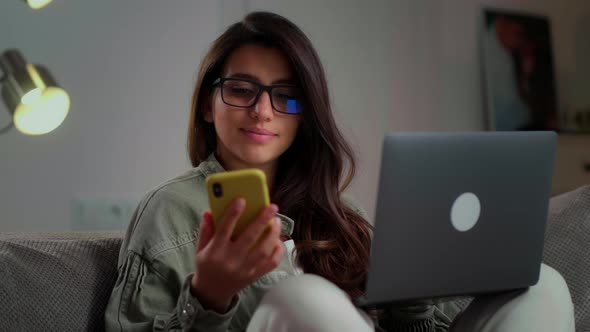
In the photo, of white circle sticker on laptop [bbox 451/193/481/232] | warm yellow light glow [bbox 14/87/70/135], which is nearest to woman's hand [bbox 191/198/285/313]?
white circle sticker on laptop [bbox 451/193/481/232]

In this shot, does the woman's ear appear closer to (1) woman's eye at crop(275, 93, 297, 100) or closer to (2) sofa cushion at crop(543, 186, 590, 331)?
(1) woman's eye at crop(275, 93, 297, 100)

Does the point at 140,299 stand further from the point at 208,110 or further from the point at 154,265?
the point at 208,110

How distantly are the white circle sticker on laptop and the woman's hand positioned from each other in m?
0.26

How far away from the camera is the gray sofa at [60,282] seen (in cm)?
125

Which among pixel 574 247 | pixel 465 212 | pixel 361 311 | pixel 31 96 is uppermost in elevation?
pixel 31 96

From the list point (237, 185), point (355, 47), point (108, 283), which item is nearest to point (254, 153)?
point (108, 283)

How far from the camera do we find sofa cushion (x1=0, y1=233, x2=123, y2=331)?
125cm

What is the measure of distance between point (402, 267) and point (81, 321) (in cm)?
58

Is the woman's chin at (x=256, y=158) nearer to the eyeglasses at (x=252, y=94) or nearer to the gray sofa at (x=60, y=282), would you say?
the eyeglasses at (x=252, y=94)

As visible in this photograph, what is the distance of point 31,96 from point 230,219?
74 centimetres

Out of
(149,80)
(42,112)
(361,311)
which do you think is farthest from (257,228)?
(149,80)

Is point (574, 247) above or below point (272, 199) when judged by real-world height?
below

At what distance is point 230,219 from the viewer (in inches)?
37.5

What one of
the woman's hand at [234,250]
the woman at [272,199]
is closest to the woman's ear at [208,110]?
the woman at [272,199]
